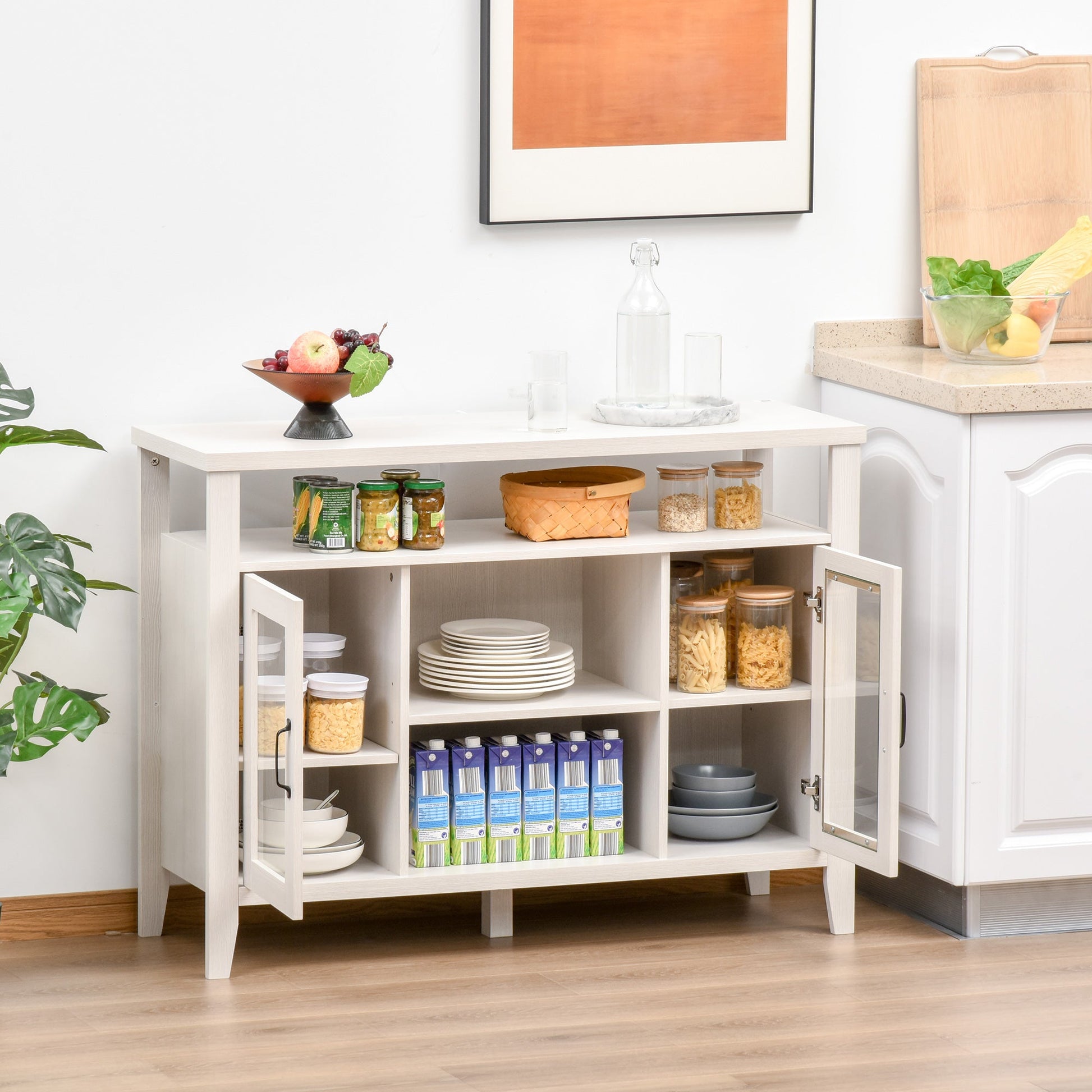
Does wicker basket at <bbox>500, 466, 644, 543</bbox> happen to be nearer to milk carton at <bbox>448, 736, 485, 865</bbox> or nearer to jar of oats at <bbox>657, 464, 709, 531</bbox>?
jar of oats at <bbox>657, 464, 709, 531</bbox>

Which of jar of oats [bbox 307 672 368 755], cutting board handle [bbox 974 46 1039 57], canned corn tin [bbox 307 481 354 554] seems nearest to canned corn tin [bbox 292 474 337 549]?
canned corn tin [bbox 307 481 354 554]

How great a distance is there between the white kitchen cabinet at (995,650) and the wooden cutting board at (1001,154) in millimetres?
396

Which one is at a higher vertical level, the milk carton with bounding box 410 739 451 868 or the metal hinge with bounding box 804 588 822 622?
the metal hinge with bounding box 804 588 822 622

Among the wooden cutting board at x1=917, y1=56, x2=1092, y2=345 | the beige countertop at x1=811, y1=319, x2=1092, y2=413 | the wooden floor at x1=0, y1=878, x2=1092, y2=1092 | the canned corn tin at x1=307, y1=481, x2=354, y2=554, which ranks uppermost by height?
the wooden cutting board at x1=917, y1=56, x2=1092, y2=345

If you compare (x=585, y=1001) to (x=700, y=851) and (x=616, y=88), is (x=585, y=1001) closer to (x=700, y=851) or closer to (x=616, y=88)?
(x=700, y=851)

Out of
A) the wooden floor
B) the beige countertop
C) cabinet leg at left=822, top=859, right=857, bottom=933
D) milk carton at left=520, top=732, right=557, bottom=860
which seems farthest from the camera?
cabinet leg at left=822, top=859, right=857, bottom=933

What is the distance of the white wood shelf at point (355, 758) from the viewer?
305 cm

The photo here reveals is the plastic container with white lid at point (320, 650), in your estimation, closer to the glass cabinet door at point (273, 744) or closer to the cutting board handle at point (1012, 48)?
the glass cabinet door at point (273, 744)

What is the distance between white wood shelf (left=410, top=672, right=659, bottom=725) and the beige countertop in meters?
0.72

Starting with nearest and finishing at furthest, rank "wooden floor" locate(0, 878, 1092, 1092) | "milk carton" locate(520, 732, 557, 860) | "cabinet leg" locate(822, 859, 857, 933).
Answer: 1. "wooden floor" locate(0, 878, 1092, 1092)
2. "milk carton" locate(520, 732, 557, 860)
3. "cabinet leg" locate(822, 859, 857, 933)

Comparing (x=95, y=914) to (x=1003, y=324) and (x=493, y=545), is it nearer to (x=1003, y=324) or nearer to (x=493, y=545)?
(x=493, y=545)

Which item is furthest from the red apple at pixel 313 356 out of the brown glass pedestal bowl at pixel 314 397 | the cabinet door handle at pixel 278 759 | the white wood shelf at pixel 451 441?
the cabinet door handle at pixel 278 759

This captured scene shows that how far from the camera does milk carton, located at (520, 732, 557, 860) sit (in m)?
3.24

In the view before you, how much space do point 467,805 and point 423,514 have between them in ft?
1.68
